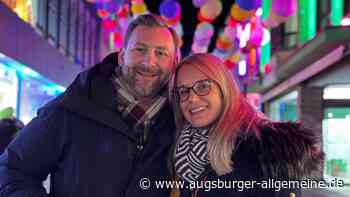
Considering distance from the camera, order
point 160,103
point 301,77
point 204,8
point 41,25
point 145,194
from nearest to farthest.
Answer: point 145,194
point 160,103
point 204,8
point 41,25
point 301,77

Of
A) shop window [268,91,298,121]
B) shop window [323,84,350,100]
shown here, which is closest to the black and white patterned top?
shop window [323,84,350,100]

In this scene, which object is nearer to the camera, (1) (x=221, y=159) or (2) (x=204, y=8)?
(1) (x=221, y=159)

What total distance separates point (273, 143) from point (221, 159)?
0.17 meters

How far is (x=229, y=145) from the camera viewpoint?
157 cm

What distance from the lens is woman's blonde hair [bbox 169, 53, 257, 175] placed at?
5.10ft

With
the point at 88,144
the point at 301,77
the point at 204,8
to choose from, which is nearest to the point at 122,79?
the point at 88,144

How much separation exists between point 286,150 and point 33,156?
0.81 metres

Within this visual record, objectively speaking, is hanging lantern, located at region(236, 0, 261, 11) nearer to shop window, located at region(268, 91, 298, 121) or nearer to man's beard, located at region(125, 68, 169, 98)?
shop window, located at region(268, 91, 298, 121)

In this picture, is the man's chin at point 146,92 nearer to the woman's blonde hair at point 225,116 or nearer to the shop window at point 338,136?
the woman's blonde hair at point 225,116

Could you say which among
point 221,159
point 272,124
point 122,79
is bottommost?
point 221,159

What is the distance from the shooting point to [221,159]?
1.55 metres

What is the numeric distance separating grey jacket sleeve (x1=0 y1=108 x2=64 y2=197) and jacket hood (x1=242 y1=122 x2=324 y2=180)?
2.07 feet

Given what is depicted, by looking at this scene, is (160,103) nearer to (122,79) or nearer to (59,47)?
(122,79)

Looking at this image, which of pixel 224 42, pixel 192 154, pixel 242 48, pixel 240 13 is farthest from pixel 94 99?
pixel 242 48
